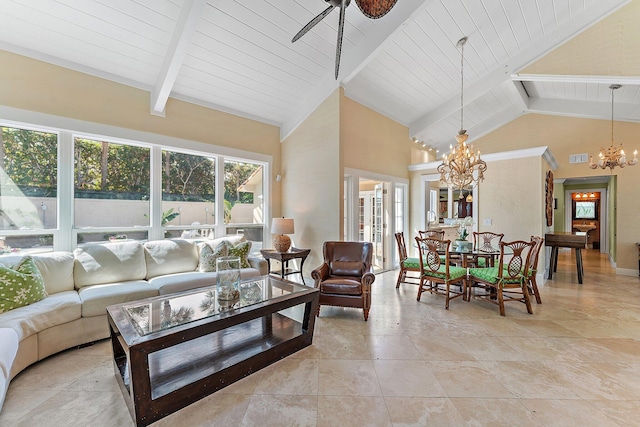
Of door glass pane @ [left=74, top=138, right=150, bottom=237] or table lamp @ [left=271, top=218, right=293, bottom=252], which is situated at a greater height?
door glass pane @ [left=74, top=138, right=150, bottom=237]

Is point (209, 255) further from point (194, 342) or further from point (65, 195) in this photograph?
point (65, 195)

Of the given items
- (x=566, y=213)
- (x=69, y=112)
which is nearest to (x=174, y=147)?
(x=69, y=112)

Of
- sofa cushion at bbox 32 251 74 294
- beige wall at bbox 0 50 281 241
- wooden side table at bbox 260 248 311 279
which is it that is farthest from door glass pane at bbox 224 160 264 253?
sofa cushion at bbox 32 251 74 294

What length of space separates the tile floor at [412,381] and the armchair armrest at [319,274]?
1.66 feet

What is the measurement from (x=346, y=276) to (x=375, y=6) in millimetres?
3058

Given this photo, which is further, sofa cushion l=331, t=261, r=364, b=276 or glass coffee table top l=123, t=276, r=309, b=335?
sofa cushion l=331, t=261, r=364, b=276

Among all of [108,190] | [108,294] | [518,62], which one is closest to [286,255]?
[108,294]

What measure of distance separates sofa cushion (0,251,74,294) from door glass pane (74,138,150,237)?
72 centimetres

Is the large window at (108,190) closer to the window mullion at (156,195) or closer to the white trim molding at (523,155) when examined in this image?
the window mullion at (156,195)

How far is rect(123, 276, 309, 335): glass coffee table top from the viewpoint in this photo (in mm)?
1984

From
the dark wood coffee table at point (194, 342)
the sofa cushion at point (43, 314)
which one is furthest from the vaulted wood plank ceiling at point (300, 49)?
the dark wood coffee table at point (194, 342)

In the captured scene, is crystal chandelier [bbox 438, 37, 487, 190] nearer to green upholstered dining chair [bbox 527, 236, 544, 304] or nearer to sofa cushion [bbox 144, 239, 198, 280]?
green upholstered dining chair [bbox 527, 236, 544, 304]

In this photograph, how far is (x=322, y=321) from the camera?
3.30 m

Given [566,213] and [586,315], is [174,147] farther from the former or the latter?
[566,213]
